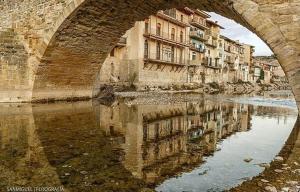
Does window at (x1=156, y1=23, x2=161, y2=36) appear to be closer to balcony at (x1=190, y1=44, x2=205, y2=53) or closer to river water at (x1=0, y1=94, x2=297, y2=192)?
balcony at (x1=190, y1=44, x2=205, y2=53)

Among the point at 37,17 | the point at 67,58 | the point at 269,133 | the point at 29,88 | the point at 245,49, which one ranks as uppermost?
the point at 245,49

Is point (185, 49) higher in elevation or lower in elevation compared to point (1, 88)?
higher

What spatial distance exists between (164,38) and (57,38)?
25.3 metres

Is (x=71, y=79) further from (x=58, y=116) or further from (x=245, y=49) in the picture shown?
(x=245, y=49)

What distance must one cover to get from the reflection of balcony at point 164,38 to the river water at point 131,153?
2597 cm

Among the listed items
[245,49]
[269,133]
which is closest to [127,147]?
[269,133]

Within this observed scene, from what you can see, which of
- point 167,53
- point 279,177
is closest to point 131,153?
point 279,177

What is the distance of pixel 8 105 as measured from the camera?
12.6m

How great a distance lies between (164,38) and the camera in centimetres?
3719

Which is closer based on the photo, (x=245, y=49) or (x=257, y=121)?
(x=257, y=121)

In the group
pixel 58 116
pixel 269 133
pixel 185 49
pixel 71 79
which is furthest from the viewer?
pixel 185 49

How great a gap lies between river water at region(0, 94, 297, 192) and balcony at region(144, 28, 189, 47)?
26.0 m

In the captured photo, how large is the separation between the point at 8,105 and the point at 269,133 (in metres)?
9.00

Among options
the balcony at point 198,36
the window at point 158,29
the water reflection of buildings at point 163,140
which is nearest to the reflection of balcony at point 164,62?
the window at point 158,29
